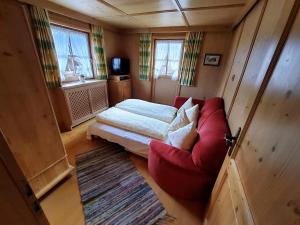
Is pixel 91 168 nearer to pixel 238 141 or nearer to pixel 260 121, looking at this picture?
pixel 238 141

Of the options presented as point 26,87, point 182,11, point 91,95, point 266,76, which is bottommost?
point 91,95

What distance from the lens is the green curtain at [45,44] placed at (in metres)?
2.20

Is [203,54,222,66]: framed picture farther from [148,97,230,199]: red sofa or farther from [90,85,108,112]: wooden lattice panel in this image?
[90,85,108,112]: wooden lattice panel

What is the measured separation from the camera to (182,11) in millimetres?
2361

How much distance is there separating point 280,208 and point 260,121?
378mm

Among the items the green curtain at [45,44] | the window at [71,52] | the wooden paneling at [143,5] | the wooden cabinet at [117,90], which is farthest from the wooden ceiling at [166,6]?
the wooden cabinet at [117,90]

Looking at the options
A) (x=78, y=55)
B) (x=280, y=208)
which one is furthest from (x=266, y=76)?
(x=78, y=55)

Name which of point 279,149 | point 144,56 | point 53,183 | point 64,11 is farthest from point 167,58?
point 279,149

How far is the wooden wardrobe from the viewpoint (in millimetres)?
1112

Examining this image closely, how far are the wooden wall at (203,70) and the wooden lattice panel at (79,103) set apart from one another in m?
1.86

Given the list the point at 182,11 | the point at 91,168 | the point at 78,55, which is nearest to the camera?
the point at 91,168

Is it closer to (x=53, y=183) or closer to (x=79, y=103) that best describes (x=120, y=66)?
(x=79, y=103)

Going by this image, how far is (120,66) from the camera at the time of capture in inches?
167

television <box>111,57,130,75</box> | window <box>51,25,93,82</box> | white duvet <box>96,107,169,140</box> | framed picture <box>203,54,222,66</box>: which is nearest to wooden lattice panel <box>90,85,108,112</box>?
window <box>51,25,93,82</box>
